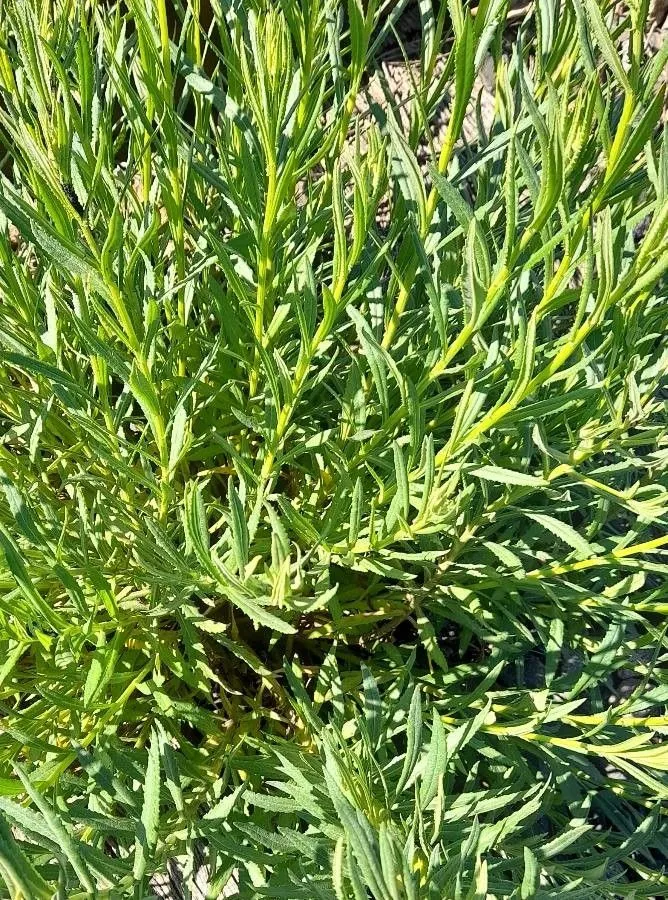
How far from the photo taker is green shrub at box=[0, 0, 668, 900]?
411 mm

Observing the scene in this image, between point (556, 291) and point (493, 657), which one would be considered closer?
point (556, 291)

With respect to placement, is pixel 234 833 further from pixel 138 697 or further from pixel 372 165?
pixel 372 165

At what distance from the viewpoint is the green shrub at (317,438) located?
0.41 meters

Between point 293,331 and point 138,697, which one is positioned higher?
point 293,331

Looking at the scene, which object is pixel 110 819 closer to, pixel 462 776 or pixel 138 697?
pixel 138 697

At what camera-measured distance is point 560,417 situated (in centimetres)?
60

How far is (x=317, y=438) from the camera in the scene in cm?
63

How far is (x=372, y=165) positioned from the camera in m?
0.48

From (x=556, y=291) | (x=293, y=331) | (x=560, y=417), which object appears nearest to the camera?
(x=556, y=291)

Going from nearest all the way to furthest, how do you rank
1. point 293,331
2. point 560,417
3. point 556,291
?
1. point 556,291
2. point 560,417
3. point 293,331

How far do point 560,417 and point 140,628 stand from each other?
431mm

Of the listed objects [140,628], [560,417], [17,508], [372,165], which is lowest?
[140,628]

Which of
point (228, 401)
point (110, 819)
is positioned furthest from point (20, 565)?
point (228, 401)

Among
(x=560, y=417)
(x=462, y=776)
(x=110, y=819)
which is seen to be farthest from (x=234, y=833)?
(x=560, y=417)
